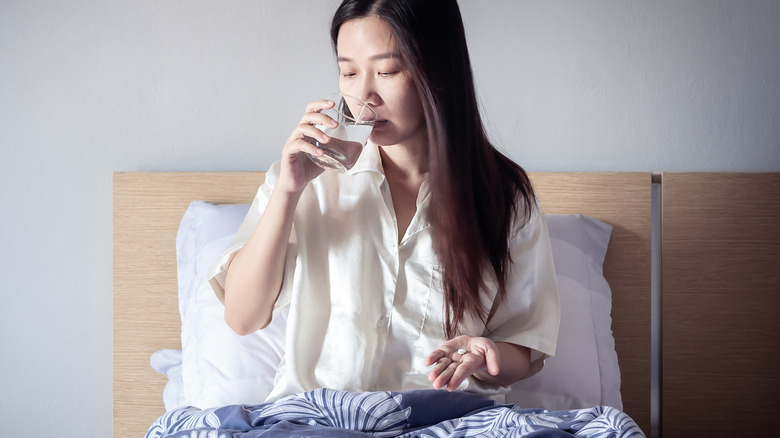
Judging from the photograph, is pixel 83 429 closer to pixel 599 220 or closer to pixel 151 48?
pixel 151 48

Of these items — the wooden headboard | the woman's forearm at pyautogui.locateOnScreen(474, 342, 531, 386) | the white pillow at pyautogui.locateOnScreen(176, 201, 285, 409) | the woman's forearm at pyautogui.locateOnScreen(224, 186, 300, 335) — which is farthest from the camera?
the wooden headboard

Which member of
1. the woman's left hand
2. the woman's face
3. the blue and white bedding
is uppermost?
the woman's face

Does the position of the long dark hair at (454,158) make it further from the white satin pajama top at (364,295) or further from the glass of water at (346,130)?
the glass of water at (346,130)

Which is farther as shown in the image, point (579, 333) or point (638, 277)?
point (638, 277)

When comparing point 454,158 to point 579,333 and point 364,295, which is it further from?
point 579,333

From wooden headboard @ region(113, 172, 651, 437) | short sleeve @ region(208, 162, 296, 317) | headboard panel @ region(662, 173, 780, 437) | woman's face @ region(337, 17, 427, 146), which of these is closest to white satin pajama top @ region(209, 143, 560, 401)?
short sleeve @ region(208, 162, 296, 317)

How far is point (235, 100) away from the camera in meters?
1.67

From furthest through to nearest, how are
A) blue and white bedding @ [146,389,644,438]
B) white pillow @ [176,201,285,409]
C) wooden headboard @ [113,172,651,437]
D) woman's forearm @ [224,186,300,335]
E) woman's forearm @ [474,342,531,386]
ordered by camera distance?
1. wooden headboard @ [113,172,651,437]
2. white pillow @ [176,201,285,409]
3. woman's forearm @ [474,342,531,386]
4. woman's forearm @ [224,186,300,335]
5. blue and white bedding @ [146,389,644,438]

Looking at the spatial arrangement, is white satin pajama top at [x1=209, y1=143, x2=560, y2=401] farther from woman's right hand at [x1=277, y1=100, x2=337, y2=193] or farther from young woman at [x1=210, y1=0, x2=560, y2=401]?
woman's right hand at [x1=277, y1=100, x2=337, y2=193]

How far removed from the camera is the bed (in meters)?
1.58

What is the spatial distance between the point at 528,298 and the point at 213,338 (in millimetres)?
649

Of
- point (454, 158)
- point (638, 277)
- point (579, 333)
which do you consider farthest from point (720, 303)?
point (454, 158)

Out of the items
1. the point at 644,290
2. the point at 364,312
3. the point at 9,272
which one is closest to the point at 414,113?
the point at 364,312

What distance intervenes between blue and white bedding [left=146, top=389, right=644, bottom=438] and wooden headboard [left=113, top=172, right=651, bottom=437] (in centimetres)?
69
